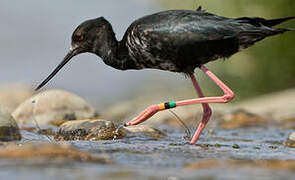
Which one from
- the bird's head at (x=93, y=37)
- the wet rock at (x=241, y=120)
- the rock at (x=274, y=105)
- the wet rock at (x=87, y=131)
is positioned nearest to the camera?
the wet rock at (x=87, y=131)

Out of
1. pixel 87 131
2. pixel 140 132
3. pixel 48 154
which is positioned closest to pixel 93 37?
pixel 87 131

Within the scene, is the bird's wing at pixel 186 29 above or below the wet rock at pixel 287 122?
above

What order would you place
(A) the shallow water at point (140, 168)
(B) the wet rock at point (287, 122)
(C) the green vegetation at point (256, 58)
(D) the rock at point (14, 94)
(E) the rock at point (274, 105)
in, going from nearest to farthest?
(A) the shallow water at point (140, 168) → (B) the wet rock at point (287, 122) → (E) the rock at point (274, 105) → (C) the green vegetation at point (256, 58) → (D) the rock at point (14, 94)

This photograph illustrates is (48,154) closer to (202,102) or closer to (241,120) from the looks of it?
(202,102)

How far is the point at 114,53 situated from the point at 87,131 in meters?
1.03

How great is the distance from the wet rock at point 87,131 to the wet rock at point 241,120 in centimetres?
424

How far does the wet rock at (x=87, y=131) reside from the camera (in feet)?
21.6

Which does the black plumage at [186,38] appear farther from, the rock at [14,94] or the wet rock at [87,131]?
the rock at [14,94]

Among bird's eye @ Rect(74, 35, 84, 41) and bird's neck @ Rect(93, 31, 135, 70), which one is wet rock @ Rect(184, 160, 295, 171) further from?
bird's eye @ Rect(74, 35, 84, 41)

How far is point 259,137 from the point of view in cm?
859

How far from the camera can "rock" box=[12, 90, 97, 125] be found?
359 inches

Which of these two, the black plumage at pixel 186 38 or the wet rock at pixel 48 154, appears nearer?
the wet rock at pixel 48 154

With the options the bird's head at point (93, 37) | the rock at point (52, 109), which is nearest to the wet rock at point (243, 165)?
the bird's head at point (93, 37)

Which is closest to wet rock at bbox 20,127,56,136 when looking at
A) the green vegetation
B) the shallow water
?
the shallow water
